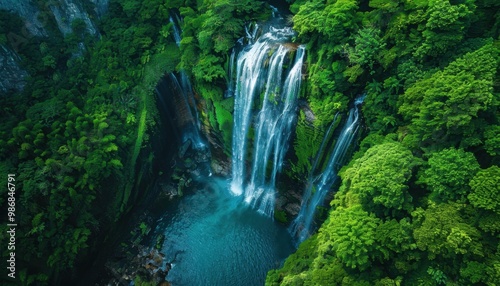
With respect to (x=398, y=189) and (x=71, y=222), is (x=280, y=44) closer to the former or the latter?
(x=398, y=189)

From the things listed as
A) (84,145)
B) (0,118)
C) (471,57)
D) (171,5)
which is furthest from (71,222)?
(471,57)

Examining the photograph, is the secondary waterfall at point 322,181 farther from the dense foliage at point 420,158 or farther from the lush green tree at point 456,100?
the lush green tree at point 456,100

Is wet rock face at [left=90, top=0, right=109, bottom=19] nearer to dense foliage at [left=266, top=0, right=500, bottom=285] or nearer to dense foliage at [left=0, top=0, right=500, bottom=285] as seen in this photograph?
dense foliage at [left=0, top=0, right=500, bottom=285]

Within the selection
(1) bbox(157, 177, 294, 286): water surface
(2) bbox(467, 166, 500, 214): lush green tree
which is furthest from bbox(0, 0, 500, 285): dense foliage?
(1) bbox(157, 177, 294, 286): water surface

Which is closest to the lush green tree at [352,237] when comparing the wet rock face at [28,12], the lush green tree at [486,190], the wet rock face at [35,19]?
the lush green tree at [486,190]

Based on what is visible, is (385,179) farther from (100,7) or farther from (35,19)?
(35,19)

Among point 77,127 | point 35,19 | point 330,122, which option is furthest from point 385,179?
point 35,19
